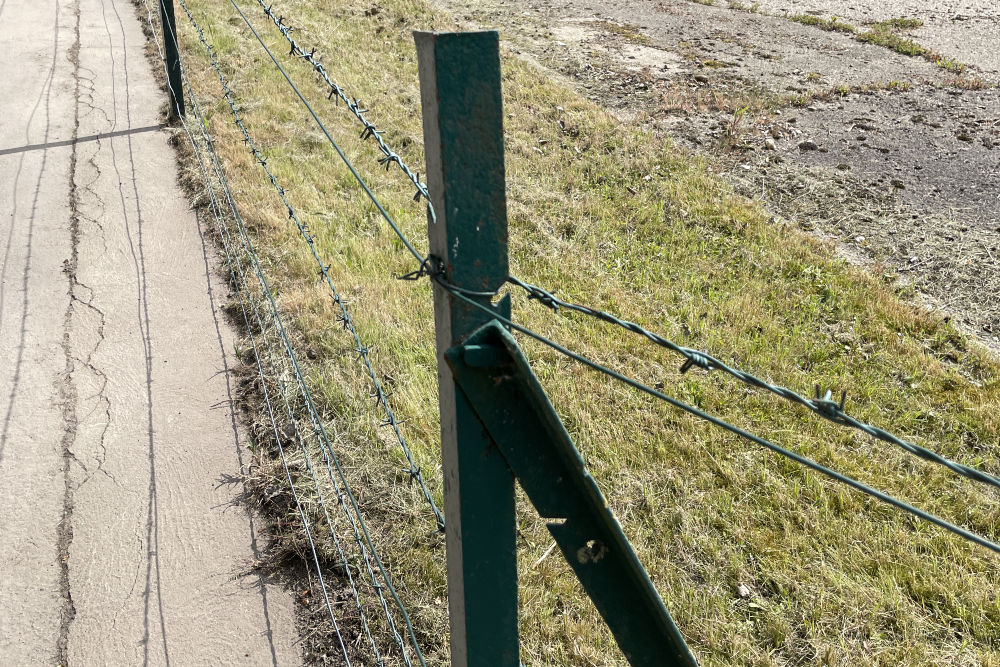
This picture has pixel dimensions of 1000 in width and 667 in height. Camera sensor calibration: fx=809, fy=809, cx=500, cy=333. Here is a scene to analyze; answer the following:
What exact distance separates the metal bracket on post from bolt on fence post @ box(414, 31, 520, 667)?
0.14 feet

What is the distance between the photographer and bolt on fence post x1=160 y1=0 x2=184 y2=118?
6543 mm

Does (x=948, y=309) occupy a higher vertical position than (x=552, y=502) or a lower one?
lower

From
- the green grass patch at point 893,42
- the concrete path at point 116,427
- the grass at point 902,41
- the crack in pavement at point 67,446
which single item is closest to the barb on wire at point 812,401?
the concrete path at point 116,427

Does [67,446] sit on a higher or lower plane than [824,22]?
lower

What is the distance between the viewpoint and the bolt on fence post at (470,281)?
1186 millimetres

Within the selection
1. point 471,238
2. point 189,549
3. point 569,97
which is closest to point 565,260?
point 189,549

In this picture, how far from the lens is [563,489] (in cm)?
136

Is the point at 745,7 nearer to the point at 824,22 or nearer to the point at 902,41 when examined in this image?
the point at 824,22

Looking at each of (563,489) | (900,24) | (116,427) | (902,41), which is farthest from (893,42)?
(563,489)

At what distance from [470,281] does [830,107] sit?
24.7 ft

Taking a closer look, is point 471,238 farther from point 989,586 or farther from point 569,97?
point 569,97

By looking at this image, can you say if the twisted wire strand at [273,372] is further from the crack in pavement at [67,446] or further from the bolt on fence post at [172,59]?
the crack in pavement at [67,446]

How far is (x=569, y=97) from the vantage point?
7.77 meters

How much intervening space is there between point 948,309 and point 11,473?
4.90 meters
